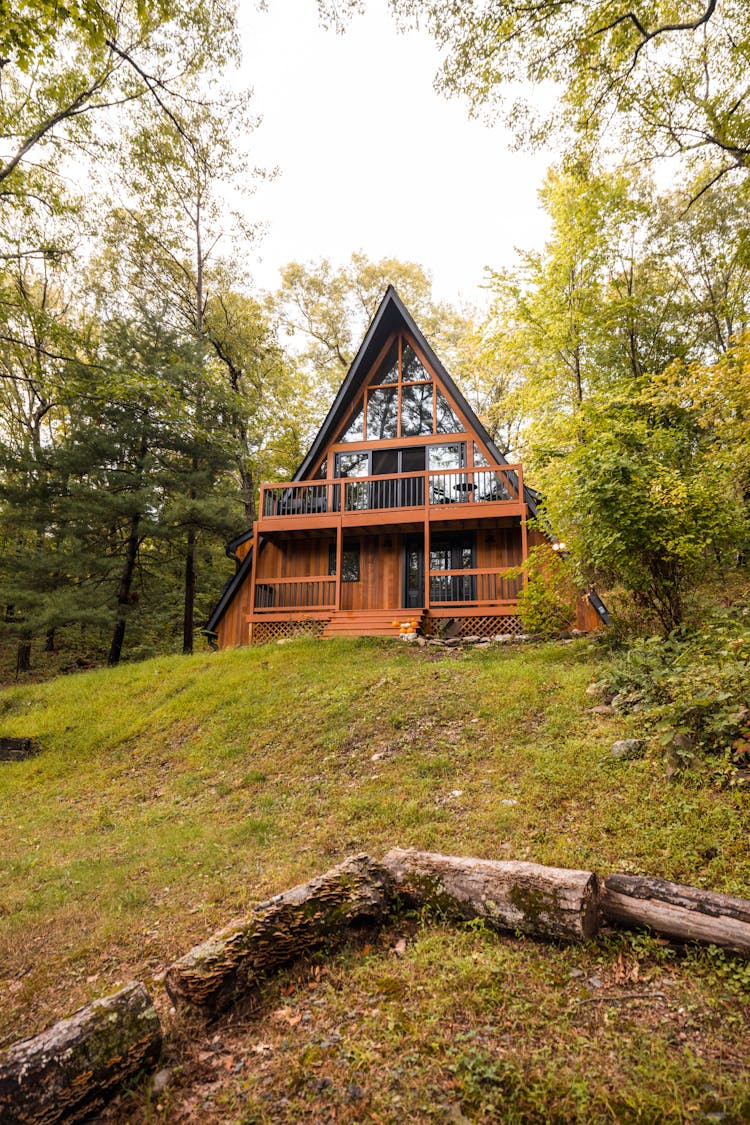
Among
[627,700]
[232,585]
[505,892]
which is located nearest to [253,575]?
[232,585]

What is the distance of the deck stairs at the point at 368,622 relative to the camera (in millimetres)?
14289

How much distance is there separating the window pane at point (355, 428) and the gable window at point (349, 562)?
360 centimetres

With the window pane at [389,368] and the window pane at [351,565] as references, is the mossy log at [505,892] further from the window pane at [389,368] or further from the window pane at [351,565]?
the window pane at [389,368]

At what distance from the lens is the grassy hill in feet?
8.27

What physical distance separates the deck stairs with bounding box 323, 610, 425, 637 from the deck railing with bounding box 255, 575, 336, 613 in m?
1.16

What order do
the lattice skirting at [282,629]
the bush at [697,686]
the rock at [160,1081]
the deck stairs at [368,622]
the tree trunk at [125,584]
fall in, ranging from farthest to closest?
the tree trunk at [125,584] → the lattice skirting at [282,629] → the deck stairs at [368,622] → the bush at [697,686] → the rock at [160,1081]

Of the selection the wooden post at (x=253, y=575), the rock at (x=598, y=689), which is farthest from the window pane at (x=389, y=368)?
the rock at (x=598, y=689)

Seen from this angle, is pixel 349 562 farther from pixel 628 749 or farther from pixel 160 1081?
pixel 160 1081

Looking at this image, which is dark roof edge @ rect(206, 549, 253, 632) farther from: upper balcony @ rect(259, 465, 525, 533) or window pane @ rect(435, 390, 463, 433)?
window pane @ rect(435, 390, 463, 433)

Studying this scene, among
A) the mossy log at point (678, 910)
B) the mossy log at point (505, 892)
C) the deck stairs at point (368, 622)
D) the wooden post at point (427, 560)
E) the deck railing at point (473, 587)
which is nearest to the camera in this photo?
the mossy log at point (678, 910)

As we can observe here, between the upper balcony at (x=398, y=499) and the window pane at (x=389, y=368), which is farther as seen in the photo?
the window pane at (x=389, y=368)

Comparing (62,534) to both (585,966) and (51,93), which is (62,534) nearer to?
(51,93)

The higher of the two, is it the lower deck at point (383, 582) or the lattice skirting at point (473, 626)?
the lower deck at point (383, 582)

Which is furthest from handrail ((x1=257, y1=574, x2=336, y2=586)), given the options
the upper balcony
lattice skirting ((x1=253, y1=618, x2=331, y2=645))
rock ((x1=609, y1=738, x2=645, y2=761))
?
rock ((x1=609, y1=738, x2=645, y2=761))
